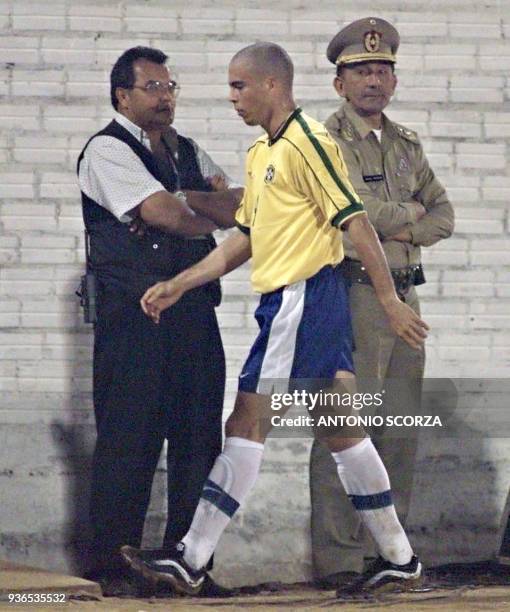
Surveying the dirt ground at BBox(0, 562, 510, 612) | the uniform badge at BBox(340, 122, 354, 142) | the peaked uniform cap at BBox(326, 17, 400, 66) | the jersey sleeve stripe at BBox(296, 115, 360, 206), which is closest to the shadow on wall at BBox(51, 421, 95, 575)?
the dirt ground at BBox(0, 562, 510, 612)

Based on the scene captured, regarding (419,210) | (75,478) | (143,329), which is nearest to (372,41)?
(419,210)

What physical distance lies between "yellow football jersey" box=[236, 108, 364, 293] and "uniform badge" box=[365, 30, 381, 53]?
0.79 meters

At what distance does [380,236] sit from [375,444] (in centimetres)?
90

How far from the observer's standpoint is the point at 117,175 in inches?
283

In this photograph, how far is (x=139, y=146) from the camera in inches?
287

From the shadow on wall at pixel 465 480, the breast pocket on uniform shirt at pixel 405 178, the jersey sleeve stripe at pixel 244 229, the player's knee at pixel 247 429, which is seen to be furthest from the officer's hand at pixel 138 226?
the shadow on wall at pixel 465 480

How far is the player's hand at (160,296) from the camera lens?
→ 273 inches

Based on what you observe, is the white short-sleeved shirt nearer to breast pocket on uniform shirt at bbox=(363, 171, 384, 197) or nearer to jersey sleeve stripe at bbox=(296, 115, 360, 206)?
jersey sleeve stripe at bbox=(296, 115, 360, 206)

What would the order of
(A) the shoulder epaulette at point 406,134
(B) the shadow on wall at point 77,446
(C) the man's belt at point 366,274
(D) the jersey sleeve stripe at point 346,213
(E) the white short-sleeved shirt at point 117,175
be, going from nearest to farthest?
(D) the jersey sleeve stripe at point 346,213 < (E) the white short-sleeved shirt at point 117,175 < (C) the man's belt at point 366,274 < (A) the shoulder epaulette at point 406,134 < (B) the shadow on wall at point 77,446

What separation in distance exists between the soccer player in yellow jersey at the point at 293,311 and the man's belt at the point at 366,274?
0.51m

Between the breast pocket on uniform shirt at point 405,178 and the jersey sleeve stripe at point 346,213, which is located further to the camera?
the breast pocket on uniform shirt at point 405,178

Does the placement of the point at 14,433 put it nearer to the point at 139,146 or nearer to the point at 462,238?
the point at 139,146

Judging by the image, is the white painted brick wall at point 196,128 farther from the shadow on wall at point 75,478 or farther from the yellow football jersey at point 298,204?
the yellow football jersey at point 298,204

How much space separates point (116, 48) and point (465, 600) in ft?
9.11
